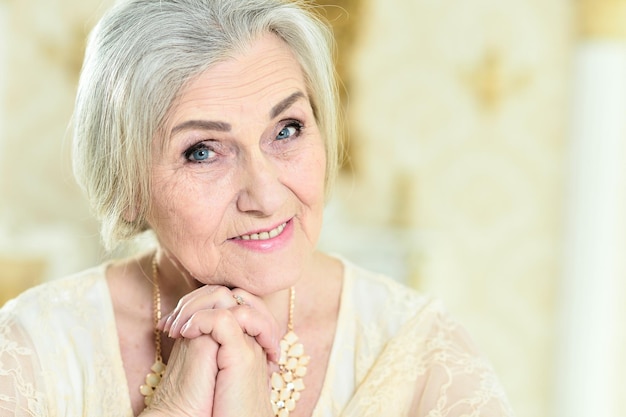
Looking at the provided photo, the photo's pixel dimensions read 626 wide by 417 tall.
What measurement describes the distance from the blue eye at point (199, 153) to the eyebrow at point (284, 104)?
14 cm

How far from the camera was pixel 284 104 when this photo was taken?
179 cm

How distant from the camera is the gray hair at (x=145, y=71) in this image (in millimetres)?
1706

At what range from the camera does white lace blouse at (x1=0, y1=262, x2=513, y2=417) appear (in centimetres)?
185

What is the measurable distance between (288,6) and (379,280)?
0.70 meters

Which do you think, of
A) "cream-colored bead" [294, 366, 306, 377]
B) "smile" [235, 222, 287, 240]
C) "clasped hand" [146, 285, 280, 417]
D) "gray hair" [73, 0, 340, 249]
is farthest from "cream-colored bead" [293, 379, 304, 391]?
"gray hair" [73, 0, 340, 249]

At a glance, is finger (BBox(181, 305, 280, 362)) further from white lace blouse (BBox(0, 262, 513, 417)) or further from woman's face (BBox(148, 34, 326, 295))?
white lace blouse (BBox(0, 262, 513, 417))

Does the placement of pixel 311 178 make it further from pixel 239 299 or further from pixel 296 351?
pixel 296 351

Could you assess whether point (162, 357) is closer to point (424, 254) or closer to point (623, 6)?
point (424, 254)

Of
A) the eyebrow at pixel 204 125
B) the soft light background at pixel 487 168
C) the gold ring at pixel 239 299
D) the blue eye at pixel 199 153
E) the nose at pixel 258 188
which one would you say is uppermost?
the soft light background at pixel 487 168

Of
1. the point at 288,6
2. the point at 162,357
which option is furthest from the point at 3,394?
the point at 288,6

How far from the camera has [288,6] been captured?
1.86 meters

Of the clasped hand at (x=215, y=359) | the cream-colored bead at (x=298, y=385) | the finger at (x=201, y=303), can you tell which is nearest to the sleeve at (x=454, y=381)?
the cream-colored bead at (x=298, y=385)

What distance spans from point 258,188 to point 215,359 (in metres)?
0.35

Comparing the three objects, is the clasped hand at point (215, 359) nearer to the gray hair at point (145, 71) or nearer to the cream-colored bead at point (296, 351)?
the cream-colored bead at point (296, 351)
